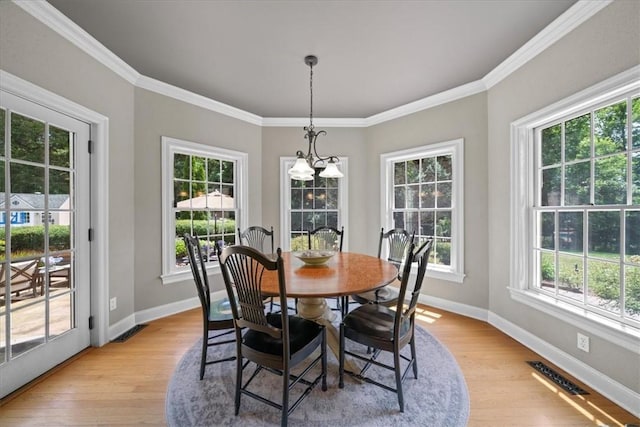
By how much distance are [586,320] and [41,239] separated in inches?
161

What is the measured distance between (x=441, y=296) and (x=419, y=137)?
2.07 m

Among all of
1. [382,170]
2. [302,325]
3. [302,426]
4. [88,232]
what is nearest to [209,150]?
[88,232]

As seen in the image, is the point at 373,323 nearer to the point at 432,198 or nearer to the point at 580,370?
the point at 580,370

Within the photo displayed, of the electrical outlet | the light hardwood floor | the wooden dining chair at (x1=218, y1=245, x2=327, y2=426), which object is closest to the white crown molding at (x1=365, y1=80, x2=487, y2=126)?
the electrical outlet

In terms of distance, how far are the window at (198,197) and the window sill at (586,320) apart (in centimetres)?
344

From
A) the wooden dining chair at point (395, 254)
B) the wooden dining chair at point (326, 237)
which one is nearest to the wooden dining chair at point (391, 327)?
the wooden dining chair at point (395, 254)

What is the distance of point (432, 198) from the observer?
11.5 ft

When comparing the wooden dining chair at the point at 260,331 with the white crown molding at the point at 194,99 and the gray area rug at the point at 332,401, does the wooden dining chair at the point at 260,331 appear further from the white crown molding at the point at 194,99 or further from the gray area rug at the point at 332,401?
the white crown molding at the point at 194,99

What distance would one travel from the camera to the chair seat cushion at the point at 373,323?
1.73 meters

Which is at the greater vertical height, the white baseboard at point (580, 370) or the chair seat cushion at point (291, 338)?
the chair seat cushion at point (291, 338)

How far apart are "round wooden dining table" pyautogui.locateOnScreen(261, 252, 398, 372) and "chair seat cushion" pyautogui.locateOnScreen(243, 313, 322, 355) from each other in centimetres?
20

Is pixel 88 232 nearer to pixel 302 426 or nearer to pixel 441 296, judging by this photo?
pixel 302 426

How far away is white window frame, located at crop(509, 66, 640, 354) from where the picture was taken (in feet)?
5.80

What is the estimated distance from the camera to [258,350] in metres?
1.58
